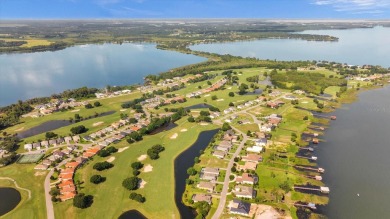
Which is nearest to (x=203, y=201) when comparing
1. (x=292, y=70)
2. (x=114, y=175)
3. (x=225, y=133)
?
(x=114, y=175)

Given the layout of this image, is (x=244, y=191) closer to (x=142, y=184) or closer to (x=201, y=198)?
(x=201, y=198)

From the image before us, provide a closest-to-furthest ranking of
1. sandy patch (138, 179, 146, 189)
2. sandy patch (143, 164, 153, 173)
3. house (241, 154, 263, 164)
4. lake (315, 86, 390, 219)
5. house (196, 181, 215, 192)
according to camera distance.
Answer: lake (315, 86, 390, 219) < house (196, 181, 215, 192) < sandy patch (138, 179, 146, 189) < sandy patch (143, 164, 153, 173) < house (241, 154, 263, 164)

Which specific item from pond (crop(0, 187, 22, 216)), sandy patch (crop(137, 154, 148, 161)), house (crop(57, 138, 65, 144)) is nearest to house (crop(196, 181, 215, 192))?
sandy patch (crop(137, 154, 148, 161))

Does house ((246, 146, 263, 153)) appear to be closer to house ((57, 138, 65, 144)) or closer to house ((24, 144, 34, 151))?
house ((57, 138, 65, 144))

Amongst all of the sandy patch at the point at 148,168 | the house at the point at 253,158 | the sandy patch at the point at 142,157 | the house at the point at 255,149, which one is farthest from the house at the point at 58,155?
the house at the point at 255,149

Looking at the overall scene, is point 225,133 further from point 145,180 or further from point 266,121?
point 145,180
